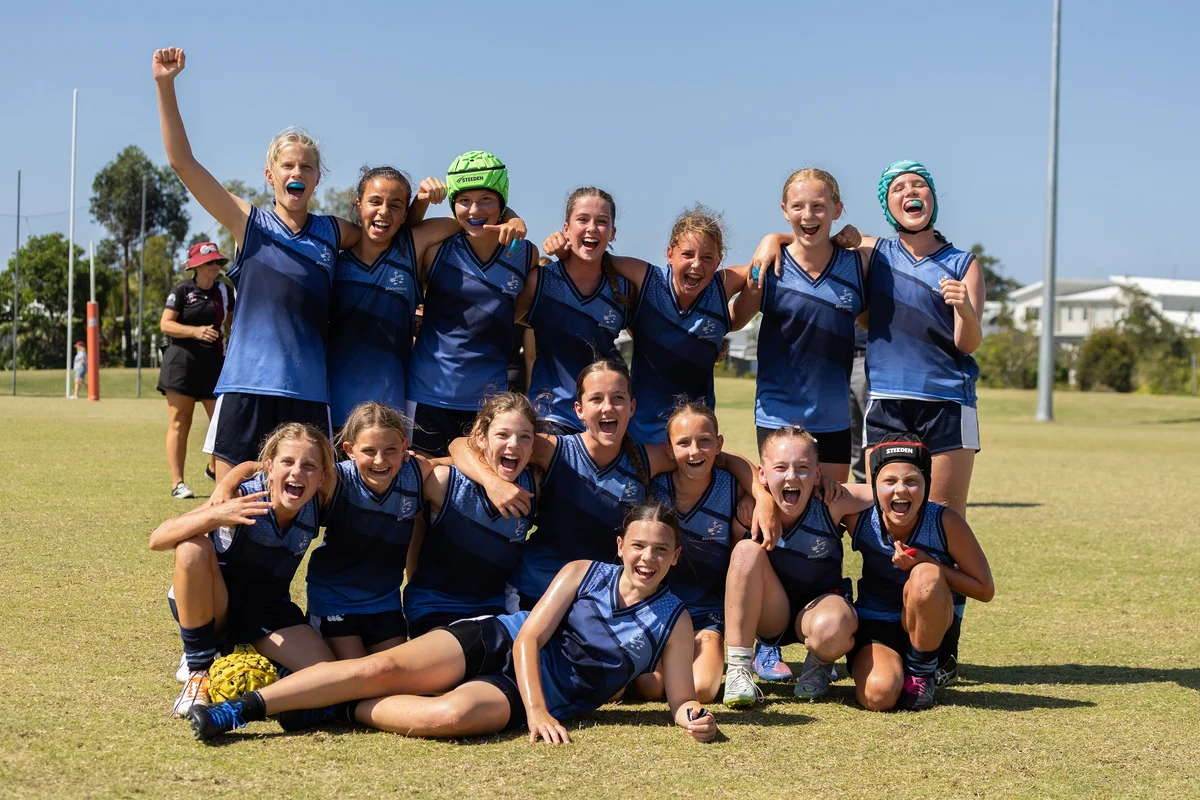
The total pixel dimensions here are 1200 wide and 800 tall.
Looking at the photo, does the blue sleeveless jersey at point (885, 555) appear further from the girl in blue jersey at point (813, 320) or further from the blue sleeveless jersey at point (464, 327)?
the blue sleeveless jersey at point (464, 327)

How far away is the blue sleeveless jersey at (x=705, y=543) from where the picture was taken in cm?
541

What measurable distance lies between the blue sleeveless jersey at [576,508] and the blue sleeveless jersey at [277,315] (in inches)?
42.2

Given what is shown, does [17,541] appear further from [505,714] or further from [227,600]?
[505,714]

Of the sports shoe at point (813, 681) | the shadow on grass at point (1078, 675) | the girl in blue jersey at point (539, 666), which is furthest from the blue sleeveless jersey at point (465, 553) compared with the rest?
the shadow on grass at point (1078, 675)

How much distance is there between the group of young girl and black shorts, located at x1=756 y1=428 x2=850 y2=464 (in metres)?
0.01

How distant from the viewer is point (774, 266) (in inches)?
229

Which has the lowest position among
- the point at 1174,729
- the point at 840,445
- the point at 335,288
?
the point at 1174,729

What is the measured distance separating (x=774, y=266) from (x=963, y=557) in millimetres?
1567

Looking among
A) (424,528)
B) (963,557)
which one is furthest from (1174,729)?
(424,528)

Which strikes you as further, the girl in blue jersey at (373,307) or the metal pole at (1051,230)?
the metal pole at (1051,230)

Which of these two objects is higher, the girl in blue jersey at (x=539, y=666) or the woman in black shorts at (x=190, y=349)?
the woman in black shorts at (x=190, y=349)

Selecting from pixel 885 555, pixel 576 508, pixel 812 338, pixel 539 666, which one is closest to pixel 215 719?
pixel 539 666

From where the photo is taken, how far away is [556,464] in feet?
17.2

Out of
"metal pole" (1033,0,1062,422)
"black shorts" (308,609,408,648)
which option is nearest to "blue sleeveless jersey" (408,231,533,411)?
"black shorts" (308,609,408,648)
